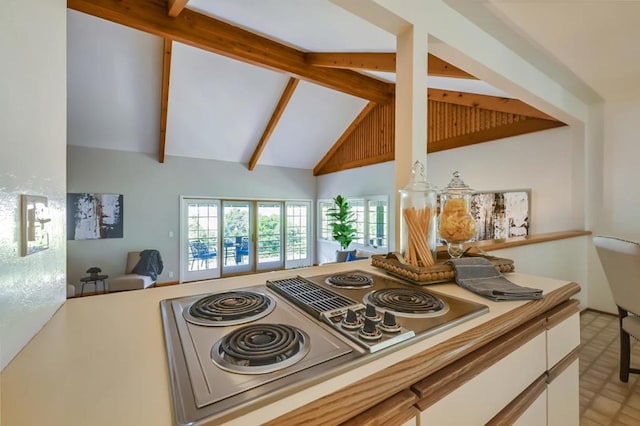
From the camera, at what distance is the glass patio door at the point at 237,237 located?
6191mm

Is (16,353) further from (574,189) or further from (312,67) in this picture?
(574,189)

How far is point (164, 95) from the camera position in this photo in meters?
4.03

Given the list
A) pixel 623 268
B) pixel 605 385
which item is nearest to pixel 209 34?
pixel 623 268

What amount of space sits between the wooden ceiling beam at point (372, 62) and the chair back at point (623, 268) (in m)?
1.91

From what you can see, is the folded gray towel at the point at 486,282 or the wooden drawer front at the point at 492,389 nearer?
the wooden drawer front at the point at 492,389

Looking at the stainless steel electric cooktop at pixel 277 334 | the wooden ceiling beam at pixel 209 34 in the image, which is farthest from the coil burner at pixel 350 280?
the wooden ceiling beam at pixel 209 34

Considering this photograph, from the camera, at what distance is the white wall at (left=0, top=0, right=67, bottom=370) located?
0.52 m

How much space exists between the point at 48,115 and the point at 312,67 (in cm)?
385

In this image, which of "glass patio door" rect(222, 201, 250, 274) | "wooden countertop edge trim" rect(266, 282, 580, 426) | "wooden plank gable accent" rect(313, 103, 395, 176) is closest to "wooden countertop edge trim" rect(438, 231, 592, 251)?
"wooden countertop edge trim" rect(266, 282, 580, 426)

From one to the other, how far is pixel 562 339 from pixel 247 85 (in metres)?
4.76

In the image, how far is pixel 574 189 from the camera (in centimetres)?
316

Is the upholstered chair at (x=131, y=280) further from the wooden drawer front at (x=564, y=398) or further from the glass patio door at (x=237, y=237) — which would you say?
the wooden drawer front at (x=564, y=398)

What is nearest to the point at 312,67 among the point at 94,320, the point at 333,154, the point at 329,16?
the point at 329,16

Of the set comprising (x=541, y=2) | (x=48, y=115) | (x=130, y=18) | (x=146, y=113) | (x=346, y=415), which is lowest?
(x=346, y=415)
